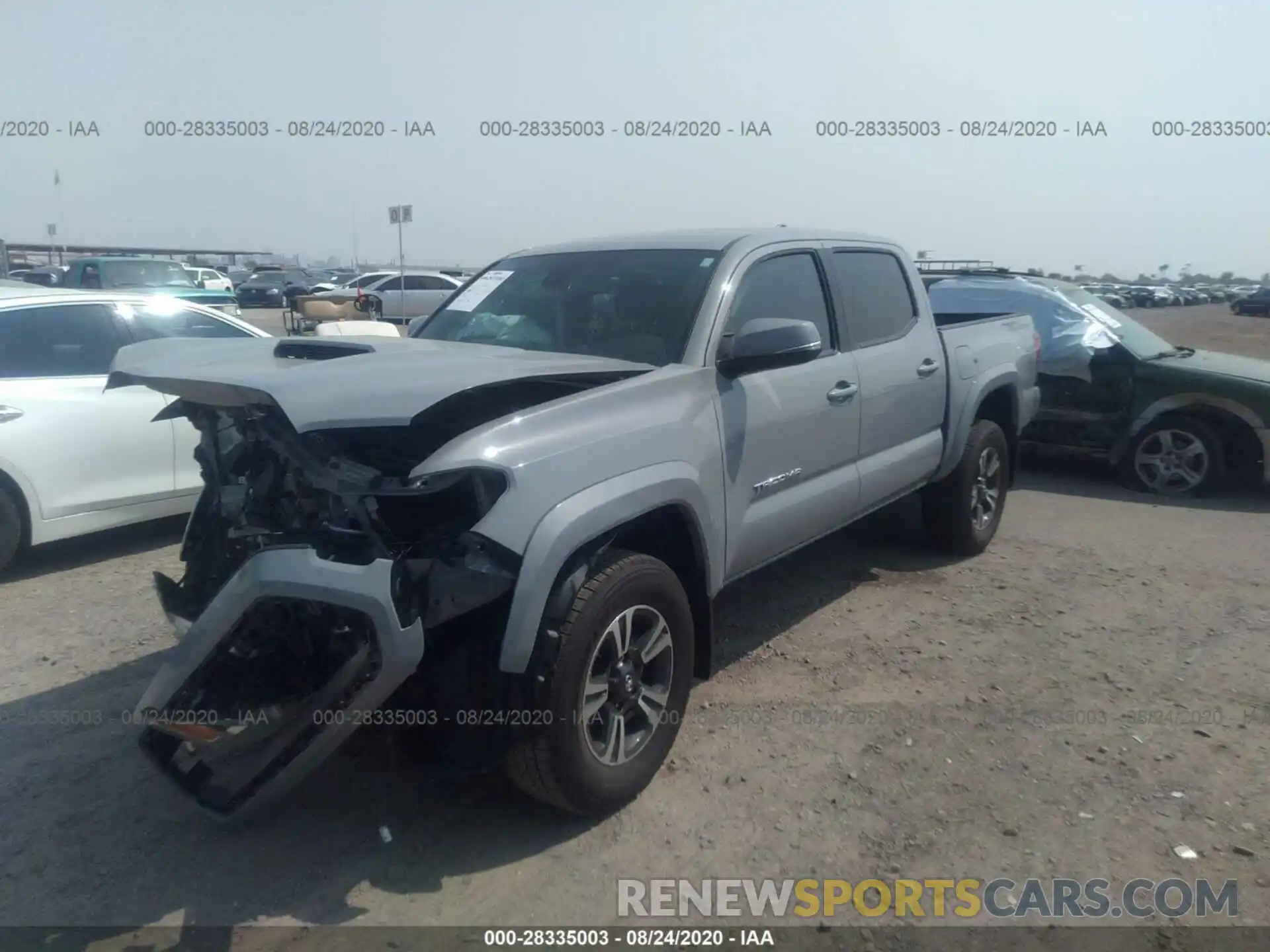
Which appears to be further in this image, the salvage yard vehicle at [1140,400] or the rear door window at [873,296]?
the salvage yard vehicle at [1140,400]

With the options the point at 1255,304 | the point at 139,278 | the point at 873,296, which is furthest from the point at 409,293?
the point at 1255,304

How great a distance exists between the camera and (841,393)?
4.59m

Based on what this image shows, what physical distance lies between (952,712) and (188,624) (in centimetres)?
Result: 297

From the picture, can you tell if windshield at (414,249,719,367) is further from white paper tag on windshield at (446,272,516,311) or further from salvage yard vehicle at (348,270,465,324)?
salvage yard vehicle at (348,270,465,324)

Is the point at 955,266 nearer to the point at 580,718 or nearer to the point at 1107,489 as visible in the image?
the point at 1107,489

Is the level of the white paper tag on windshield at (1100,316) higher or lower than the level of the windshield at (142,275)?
lower

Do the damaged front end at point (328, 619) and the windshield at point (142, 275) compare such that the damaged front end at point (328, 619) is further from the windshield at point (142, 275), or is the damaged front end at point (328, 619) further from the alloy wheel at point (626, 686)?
the windshield at point (142, 275)

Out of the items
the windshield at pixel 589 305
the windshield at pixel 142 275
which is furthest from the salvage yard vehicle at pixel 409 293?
the windshield at pixel 589 305

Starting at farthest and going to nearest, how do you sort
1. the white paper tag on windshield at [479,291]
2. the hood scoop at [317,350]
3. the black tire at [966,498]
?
1. the black tire at [966,498]
2. the white paper tag on windshield at [479,291]
3. the hood scoop at [317,350]

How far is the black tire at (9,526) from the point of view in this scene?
5.58 metres

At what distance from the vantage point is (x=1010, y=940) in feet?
9.29

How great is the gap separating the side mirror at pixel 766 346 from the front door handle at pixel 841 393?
23.3 inches

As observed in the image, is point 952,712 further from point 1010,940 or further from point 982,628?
point 1010,940

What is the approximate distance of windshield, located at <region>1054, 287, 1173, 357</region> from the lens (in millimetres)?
8305
